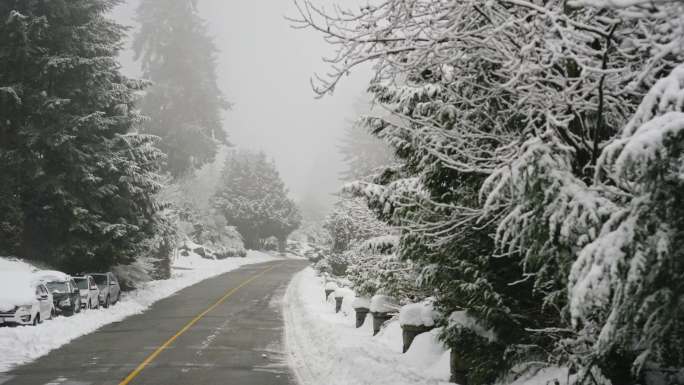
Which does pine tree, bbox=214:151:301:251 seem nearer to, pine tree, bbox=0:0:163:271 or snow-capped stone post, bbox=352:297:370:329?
pine tree, bbox=0:0:163:271

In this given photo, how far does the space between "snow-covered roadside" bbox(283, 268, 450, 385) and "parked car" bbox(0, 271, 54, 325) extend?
722 centimetres

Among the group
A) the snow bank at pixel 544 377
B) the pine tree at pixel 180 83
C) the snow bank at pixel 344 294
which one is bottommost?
the snow bank at pixel 544 377

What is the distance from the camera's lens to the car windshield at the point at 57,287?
2006 centimetres

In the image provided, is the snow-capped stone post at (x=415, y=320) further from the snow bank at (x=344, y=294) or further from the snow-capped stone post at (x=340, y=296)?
the snow-capped stone post at (x=340, y=296)

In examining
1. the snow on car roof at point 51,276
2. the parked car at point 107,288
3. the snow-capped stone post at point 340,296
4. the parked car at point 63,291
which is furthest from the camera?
the parked car at point 107,288

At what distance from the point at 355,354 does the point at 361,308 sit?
514 centimetres

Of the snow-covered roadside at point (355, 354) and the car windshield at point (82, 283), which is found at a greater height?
the car windshield at point (82, 283)

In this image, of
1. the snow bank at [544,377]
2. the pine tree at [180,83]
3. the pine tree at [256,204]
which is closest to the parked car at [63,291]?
the snow bank at [544,377]

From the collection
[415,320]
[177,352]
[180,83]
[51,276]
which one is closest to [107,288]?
[51,276]

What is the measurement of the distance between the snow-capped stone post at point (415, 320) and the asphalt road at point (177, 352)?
2.42m

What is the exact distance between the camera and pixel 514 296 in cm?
769

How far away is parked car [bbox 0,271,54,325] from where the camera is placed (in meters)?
16.4

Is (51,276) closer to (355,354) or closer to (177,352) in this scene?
(177,352)

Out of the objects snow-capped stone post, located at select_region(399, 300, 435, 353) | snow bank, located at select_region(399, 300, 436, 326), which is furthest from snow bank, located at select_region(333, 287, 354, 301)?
snow bank, located at select_region(399, 300, 436, 326)
